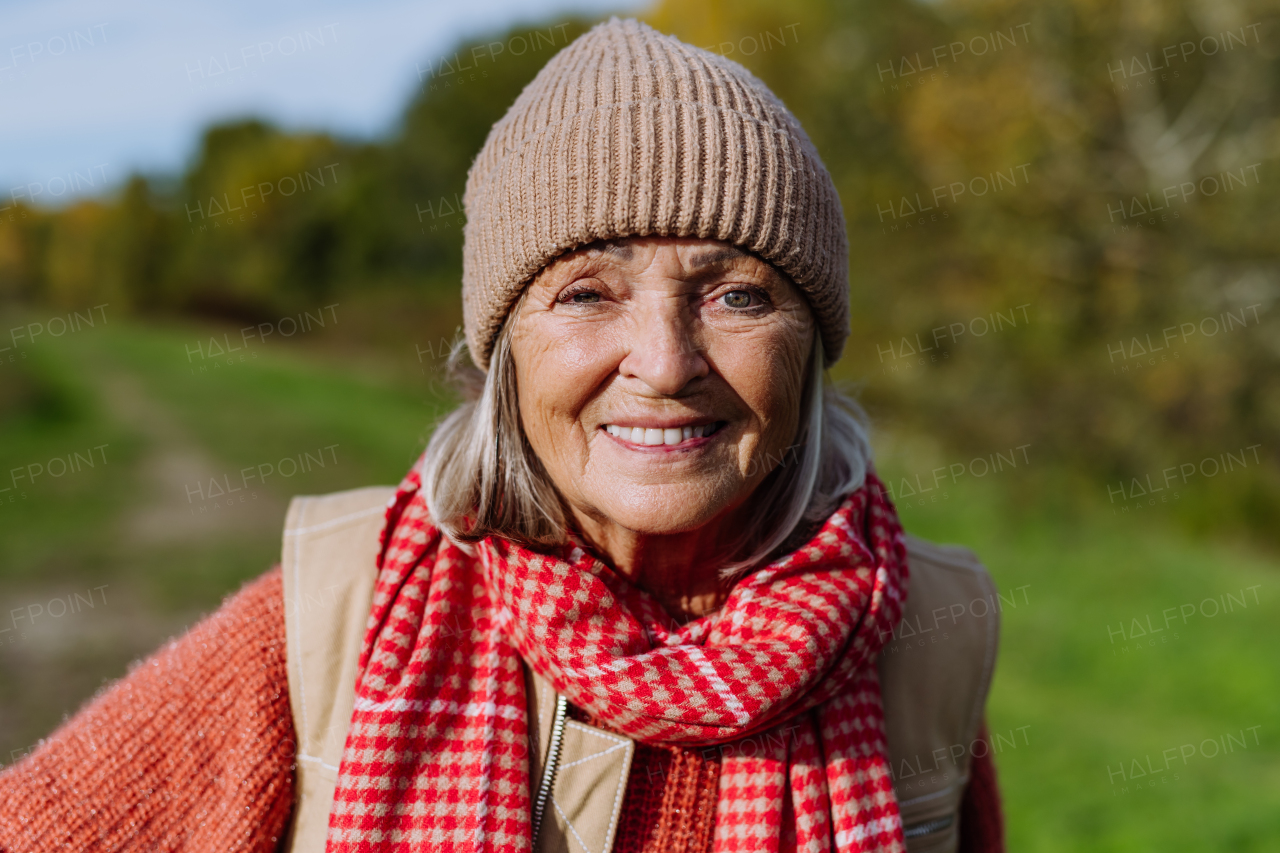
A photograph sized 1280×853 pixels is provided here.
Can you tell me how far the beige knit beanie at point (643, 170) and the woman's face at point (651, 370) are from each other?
53 mm

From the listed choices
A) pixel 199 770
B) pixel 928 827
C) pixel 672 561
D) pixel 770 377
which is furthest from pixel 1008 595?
pixel 199 770

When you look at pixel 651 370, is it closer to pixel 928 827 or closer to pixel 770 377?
pixel 770 377

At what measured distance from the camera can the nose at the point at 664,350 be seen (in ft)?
6.03

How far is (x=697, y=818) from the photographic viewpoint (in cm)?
200

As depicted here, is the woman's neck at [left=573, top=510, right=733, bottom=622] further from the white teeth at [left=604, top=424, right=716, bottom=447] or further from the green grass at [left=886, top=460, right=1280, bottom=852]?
the green grass at [left=886, top=460, right=1280, bottom=852]

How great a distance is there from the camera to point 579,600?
193cm

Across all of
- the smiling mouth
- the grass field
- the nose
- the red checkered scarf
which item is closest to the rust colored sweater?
the red checkered scarf

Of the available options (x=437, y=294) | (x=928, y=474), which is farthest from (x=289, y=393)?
(x=928, y=474)

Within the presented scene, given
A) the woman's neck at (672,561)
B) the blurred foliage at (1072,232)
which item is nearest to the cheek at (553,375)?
the woman's neck at (672,561)

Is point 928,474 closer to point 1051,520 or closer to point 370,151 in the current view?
point 1051,520

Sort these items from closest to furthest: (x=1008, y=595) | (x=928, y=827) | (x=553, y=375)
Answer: (x=553, y=375) < (x=928, y=827) < (x=1008, y=595)

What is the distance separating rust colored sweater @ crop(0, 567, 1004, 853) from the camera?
1796mm

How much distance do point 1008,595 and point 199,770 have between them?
707cm

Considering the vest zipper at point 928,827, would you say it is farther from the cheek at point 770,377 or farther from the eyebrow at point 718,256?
the eyebrow at point 718,256
